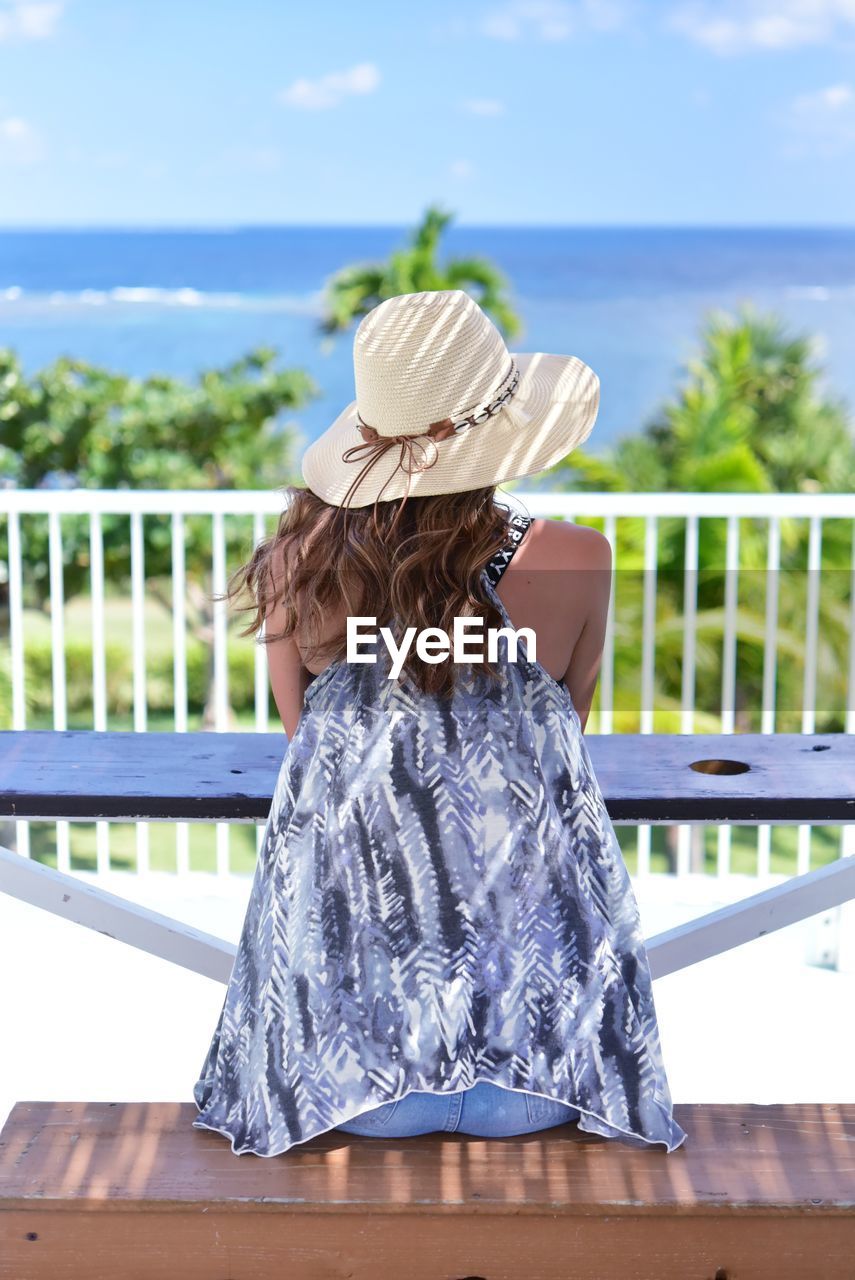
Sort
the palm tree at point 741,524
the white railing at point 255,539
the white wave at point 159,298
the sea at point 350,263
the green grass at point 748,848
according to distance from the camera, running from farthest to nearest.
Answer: the white wave at point 159,298
the sea at point 350,263
the green grass at point 748,848
the palm tree at point 741,524
the white railing at point 255,539

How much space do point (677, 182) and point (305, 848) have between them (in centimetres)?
4510

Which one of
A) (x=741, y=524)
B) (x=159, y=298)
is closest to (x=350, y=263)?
(x=159, y=298)

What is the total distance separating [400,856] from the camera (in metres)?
1.38

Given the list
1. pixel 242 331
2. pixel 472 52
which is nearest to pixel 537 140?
pixel 472 52

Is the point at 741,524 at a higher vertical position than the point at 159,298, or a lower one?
lower

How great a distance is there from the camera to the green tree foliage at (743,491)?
8.24 meters

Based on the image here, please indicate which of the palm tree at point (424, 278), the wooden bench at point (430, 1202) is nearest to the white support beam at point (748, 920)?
the wooden bench at point (430, 1202)

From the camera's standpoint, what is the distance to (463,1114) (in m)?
1.43

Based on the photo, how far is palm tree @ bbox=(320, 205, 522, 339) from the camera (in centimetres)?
1438

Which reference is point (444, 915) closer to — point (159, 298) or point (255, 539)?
point (255, 539)

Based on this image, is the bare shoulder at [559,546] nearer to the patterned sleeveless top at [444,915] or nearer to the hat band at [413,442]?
the patterned sleeveless top at [444,915]

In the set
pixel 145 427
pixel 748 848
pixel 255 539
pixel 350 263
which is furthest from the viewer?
pixel 350 263

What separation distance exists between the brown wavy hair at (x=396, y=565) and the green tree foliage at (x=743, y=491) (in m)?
5.09

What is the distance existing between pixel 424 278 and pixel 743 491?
624 cm
